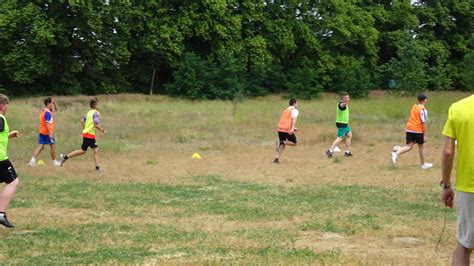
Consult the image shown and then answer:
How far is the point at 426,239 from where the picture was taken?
7.40 meters

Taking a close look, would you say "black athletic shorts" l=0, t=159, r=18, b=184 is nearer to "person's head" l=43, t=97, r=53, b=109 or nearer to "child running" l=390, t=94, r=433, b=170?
"person's head" l=43, t=97, r=53, b=109

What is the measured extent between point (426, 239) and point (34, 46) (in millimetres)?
35371

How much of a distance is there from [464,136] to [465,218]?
2.23ft

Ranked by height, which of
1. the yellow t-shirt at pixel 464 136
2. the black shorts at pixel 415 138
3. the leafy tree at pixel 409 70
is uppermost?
the leafy tree at pixel 409 70

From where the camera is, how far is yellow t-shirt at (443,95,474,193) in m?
4.84

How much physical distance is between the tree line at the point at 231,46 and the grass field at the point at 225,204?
Answer: 59.0ft

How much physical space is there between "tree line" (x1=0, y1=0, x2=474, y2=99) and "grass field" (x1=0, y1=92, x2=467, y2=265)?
17995mm

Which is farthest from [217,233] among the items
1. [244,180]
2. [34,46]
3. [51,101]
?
[34,46]

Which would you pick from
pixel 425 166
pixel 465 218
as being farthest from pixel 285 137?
pixel 465 218

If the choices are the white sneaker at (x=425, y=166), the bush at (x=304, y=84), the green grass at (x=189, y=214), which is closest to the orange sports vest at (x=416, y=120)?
the white sneaker at (x=425, y=166)

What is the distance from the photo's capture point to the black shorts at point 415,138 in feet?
47.7

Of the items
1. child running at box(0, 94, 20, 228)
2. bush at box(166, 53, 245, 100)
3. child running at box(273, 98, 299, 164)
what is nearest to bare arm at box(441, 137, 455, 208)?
child running at box(0, 94, 20, 228)

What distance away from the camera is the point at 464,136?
16.0ft

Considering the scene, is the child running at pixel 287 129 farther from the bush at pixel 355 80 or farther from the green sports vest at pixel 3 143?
the bush at pixel 355 80
